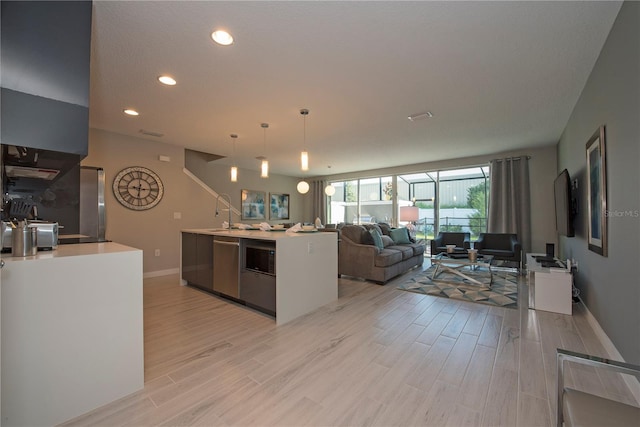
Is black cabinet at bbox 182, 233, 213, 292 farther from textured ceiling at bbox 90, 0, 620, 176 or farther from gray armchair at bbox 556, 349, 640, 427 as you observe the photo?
gray armchair at bbox 556, 349, 640, 427

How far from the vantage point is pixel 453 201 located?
6.63 metres

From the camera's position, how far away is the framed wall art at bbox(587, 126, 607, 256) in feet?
7.02

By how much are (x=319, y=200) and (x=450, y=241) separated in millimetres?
4387

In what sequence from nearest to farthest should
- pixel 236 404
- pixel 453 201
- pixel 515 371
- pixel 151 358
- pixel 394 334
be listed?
pixel 236 404, pixel 515 371, pixel 151 358, pixel 394 334, pixel 453 201

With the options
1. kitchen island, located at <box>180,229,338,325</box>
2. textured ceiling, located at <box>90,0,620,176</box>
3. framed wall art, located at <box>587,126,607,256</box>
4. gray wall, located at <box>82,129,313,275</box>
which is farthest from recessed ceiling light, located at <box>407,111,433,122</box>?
gray wall, located at <box>82,129,313,275</box>

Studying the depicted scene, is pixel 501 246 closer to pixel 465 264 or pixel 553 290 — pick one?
pixel 465 264

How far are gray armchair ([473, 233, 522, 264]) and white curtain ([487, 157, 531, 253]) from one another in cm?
30

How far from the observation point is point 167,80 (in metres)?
2.62

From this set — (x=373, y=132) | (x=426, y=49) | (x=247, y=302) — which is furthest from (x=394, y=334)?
(x=373, y=132)

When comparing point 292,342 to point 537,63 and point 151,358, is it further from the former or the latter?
point 537,63

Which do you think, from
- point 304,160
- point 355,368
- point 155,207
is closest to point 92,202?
point 155,207

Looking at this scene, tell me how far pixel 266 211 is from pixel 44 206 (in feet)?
16.7

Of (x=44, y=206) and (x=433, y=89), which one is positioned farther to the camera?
(x=44, y=206)

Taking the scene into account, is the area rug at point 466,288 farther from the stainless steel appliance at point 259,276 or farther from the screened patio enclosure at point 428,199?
the stainless steel appliance at point 259,276
